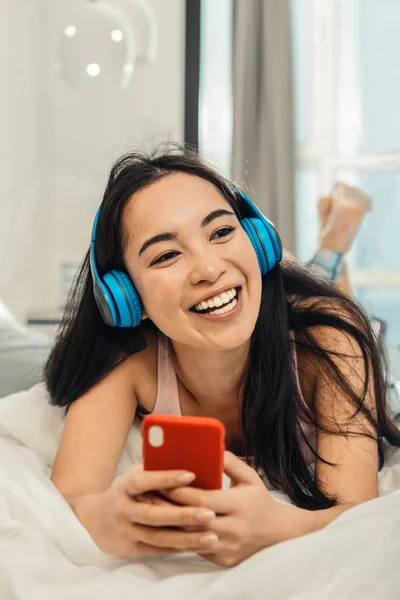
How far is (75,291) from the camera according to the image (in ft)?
4.27

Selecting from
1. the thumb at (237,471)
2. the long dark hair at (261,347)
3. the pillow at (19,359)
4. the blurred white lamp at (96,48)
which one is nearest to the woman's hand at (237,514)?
the thumb at (237,471)

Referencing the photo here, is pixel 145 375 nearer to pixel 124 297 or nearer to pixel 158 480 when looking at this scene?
pixel 124 297

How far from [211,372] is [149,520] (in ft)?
1.55

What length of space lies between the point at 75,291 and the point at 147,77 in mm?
2182

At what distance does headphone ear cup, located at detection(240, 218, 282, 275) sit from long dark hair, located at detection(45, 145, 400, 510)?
6 cm

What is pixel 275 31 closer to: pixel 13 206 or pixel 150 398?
pixel 13 206

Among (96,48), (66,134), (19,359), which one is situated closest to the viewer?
(19,359)

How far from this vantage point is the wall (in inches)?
125

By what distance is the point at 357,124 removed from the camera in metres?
3.51

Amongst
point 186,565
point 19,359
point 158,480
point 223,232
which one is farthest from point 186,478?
point 19,359

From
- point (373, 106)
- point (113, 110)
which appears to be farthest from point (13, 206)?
point (373, 106)

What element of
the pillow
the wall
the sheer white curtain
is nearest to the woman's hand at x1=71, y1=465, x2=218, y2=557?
the pillow

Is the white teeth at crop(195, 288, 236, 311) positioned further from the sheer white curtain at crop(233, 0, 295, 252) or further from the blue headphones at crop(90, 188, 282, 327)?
the sheer white curtain at crop(233, 0, 295, 252)

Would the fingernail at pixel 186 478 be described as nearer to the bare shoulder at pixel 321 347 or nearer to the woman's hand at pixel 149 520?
the woman's hand at pixel 149 520
